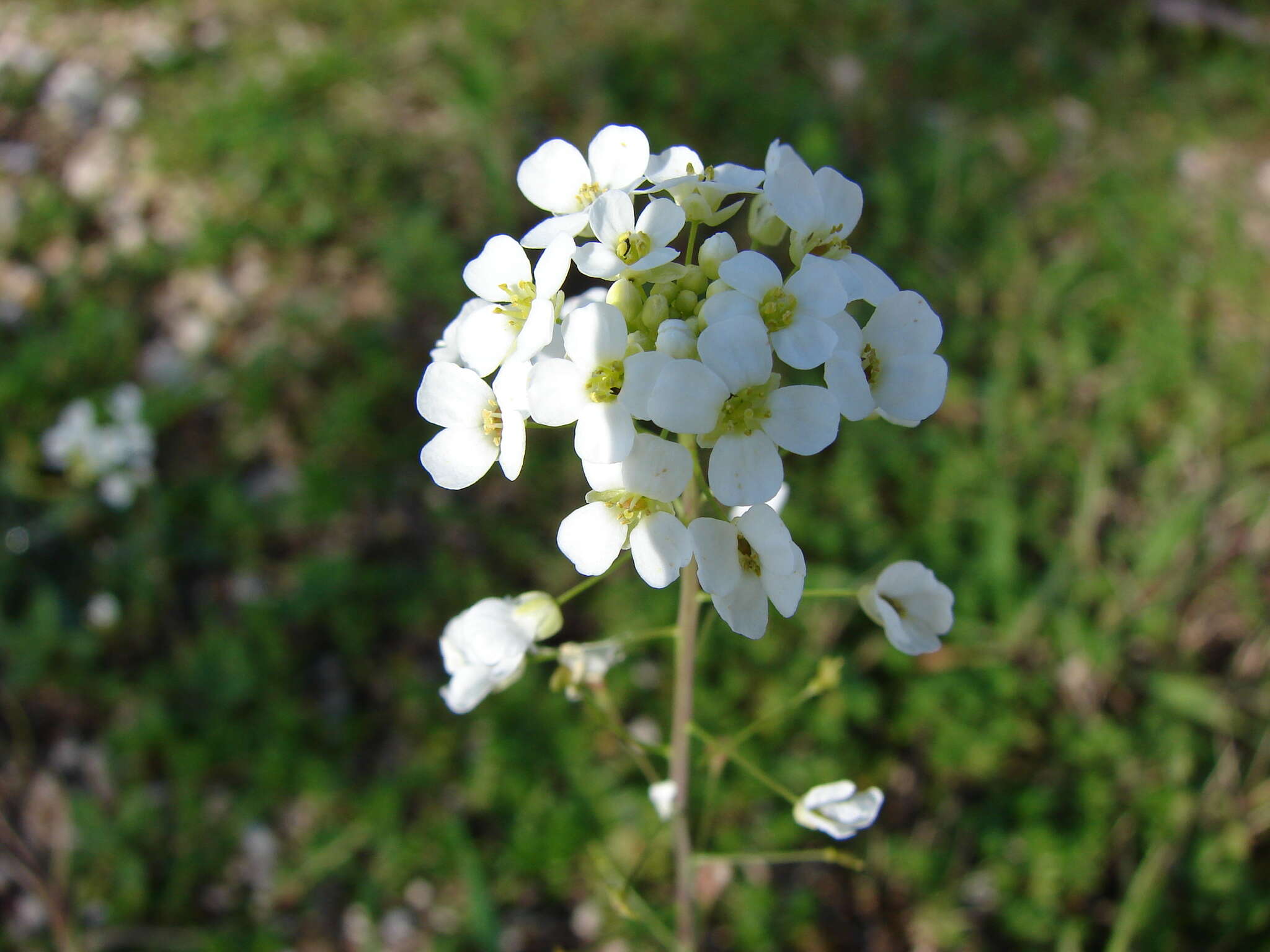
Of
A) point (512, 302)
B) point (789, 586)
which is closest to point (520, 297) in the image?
point (512, 302)

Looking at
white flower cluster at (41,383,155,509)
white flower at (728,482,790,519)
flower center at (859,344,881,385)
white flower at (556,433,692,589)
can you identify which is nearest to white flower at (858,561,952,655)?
white flower at (728,482,790,519)

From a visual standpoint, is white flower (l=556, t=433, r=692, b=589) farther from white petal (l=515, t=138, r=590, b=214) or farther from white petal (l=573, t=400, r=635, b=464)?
white petal (l=515, t=138, r=590, b=214)

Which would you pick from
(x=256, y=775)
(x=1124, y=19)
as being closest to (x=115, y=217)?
(x=256, y=775)

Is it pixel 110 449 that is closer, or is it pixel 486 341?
pixel 486 341

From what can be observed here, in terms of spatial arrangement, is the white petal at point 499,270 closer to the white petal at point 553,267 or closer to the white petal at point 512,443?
the white petal at point 553,267

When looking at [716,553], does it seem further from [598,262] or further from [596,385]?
[598,262]

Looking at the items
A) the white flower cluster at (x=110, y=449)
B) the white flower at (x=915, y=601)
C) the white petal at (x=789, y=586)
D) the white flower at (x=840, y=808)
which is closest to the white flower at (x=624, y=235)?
the white petal at (x=789, y=586)
